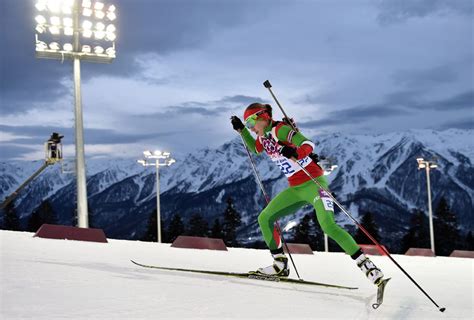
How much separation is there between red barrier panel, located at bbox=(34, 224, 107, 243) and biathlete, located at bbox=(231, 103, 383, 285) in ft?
16.1

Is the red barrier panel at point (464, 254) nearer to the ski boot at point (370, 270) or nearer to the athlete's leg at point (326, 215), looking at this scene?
the athlete's leg at point (326, 215)

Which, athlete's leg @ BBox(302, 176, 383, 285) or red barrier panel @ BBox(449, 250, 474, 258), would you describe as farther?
red barrier panel @ BBox(449, 250, 474, 258)

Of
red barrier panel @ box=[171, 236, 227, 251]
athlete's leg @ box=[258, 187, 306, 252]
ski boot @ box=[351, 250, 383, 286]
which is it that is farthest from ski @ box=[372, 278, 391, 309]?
red barrier panel @ box=[171, 236, 227, 251]

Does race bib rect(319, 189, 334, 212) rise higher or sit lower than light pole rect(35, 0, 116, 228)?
lower

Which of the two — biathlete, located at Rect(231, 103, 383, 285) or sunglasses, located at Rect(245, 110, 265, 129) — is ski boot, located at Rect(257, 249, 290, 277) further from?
sunglasses, located at Rect(245, 110, 265, 129)

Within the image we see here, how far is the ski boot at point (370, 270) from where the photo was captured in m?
4.38

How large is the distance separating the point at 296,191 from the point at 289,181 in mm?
165

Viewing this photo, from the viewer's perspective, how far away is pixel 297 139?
16.5 ft

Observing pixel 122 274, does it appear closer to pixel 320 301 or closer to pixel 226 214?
pixel 320 301

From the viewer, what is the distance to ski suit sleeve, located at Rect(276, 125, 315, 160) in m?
4.93

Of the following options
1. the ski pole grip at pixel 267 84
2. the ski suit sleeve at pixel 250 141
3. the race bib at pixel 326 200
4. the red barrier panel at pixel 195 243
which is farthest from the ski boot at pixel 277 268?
the red barrier panel at pixel 195 243

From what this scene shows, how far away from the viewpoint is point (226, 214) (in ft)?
236

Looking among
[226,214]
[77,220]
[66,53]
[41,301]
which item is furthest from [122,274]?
[226,214]

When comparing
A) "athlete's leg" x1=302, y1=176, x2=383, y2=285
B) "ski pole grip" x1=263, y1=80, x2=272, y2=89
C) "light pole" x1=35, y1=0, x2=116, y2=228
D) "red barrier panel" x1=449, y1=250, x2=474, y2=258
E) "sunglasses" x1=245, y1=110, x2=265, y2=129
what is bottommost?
"red barrier panel" x1=449, y1=250, x2=474, y2=258
